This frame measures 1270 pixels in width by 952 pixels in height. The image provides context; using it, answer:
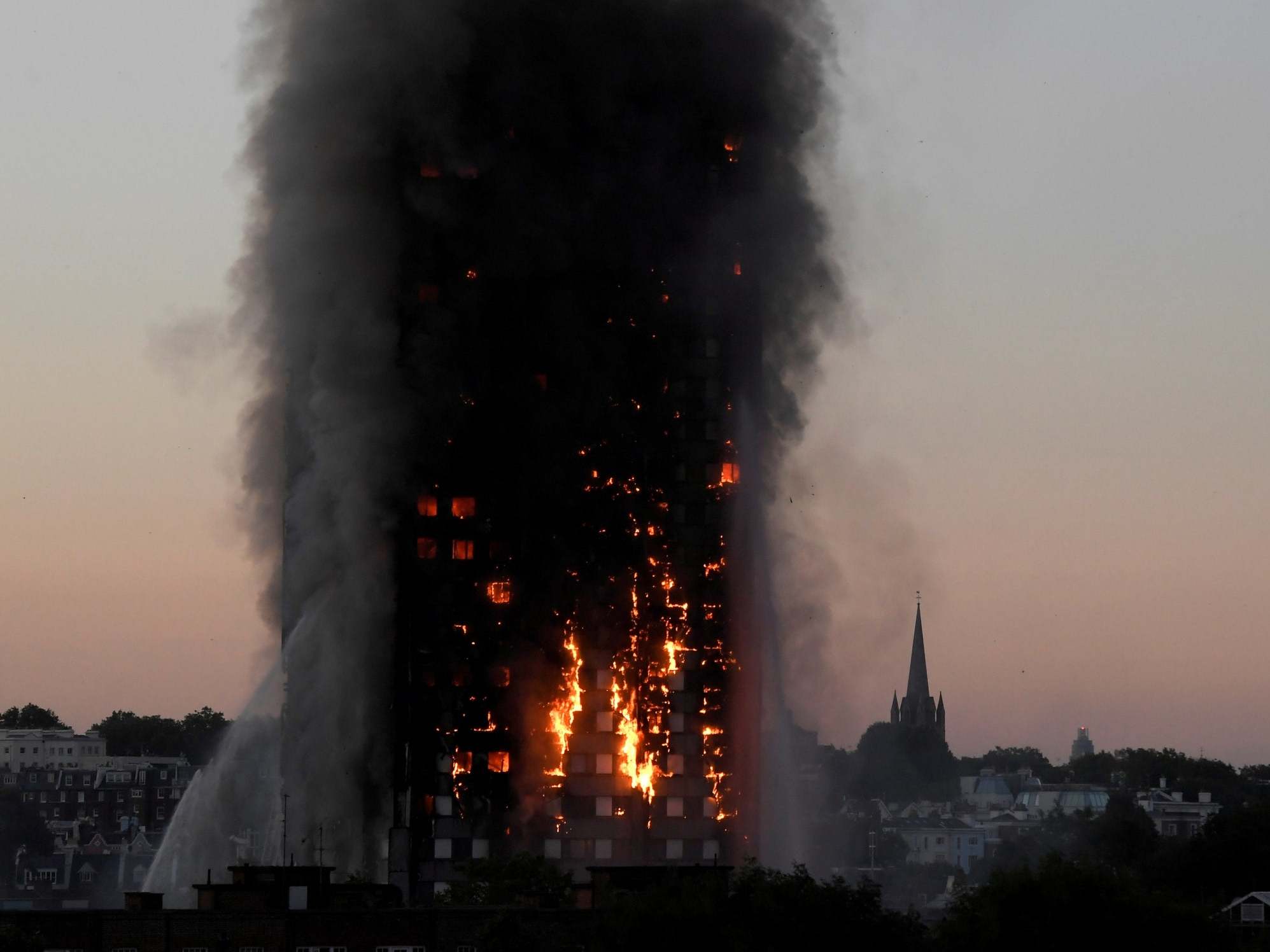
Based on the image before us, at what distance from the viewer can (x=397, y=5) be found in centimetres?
15512

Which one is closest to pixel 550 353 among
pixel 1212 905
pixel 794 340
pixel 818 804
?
pixel 794 340

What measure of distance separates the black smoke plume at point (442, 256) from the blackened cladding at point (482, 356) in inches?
5.9

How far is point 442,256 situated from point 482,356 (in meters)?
5.97

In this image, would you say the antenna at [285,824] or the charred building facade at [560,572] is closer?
the antenna at [285,824]

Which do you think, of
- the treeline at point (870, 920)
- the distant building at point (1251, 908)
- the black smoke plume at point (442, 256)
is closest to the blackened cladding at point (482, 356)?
the black smoke plume at point (442, 256)

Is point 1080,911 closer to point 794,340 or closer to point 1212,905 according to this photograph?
point 1212,905

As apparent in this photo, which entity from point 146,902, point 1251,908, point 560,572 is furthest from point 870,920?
point 1251,908

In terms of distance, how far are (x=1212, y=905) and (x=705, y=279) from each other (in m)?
56.2

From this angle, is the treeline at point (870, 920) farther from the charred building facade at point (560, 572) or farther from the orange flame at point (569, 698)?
the orange flame at point (569, 698)

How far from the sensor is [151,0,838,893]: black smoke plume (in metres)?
153

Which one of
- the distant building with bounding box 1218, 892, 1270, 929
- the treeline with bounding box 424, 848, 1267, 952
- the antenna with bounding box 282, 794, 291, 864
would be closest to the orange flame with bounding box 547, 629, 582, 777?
the antenna with bounding box 282, 794, 291, 864

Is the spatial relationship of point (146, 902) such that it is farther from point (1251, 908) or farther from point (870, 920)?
point (1251, 908)

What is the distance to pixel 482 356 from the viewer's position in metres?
156

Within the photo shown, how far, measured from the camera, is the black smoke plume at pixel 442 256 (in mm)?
153375
